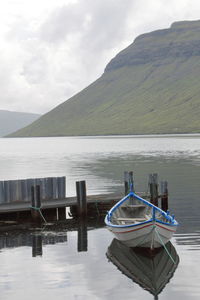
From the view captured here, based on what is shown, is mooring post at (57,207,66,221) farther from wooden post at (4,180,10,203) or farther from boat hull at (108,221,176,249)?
boat hull at (108,221,176,249)

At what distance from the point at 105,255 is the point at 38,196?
7880 millimetres

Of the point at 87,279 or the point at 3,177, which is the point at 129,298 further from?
the point at 3,177

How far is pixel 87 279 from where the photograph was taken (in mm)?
18531

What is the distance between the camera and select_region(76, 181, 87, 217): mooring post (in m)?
29.9

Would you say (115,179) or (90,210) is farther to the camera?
(115,179)

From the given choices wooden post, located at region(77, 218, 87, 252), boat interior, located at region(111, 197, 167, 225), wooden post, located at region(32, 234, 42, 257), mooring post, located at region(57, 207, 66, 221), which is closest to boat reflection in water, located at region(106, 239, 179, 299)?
wooden post, located at region(77, 218, 87, 252)

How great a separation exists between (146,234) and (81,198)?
383 inches

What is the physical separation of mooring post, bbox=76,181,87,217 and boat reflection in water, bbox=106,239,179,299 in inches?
255

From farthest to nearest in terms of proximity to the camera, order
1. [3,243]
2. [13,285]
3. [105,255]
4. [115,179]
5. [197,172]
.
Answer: [197,172] < [115,179] < [3,243] < [105,255] < [13,285]

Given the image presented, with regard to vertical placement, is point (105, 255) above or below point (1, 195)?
below

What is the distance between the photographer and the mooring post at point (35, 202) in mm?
28578

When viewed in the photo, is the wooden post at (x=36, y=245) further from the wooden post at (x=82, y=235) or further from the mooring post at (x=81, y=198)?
the mooring post at (x=81, y=198)

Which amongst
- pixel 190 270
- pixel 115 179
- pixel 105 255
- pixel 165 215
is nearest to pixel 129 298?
pixel 190 270

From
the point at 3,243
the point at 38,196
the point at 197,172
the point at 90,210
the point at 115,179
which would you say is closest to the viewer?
the point at 3,243
